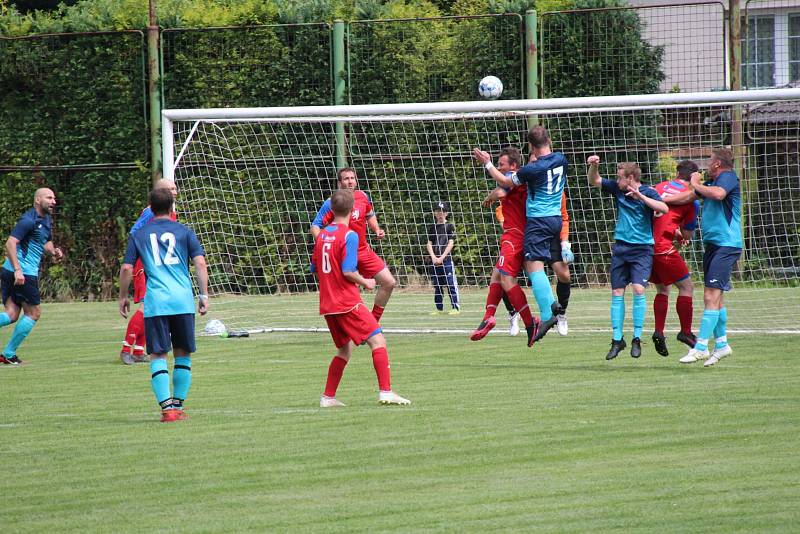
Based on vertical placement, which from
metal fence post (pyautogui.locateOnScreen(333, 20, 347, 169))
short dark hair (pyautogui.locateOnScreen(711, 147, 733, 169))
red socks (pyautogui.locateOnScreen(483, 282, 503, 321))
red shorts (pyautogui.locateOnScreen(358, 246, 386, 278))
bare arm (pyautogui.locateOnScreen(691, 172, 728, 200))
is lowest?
red socks (pyautogui.locateOnScreen(483, 282, 503, 321))

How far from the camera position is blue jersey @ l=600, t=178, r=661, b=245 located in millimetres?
12398

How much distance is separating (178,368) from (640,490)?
4.18 m

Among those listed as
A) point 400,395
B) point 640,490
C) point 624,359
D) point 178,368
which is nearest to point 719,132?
point 624,359

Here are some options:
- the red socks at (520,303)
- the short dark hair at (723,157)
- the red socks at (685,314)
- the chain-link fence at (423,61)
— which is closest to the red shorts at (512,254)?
the red socks at (520,303)

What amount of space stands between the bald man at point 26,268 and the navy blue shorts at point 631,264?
6.55 metres

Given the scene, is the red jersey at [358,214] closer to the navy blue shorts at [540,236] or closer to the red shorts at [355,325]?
the navy blue shorts at [540,236]

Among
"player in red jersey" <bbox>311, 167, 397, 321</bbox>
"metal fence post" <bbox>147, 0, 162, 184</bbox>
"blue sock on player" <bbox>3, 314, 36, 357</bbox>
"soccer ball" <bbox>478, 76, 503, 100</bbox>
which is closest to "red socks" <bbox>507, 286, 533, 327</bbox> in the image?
"player in red jersey" <bbox>311, 167, 397, 321</bbox>

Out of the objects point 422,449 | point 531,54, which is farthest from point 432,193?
point 422,449

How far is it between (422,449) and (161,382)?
249 cm

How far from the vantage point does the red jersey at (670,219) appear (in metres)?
12.8

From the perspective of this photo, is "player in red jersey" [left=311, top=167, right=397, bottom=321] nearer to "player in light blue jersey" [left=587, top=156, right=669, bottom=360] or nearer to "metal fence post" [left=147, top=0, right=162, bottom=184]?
"player in light blue jersey" [left=587, top=156, right=669, bottom=360]

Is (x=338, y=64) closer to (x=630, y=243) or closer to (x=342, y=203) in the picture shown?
(x=630, y=243)

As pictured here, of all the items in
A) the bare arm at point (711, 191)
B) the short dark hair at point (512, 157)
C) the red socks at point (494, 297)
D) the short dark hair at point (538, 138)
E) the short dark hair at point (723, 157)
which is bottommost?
the red socks at point (494, 297)

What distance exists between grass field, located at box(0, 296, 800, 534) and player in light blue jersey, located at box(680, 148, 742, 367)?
362 millimetres
